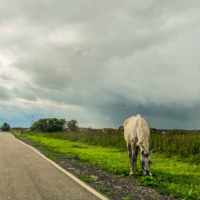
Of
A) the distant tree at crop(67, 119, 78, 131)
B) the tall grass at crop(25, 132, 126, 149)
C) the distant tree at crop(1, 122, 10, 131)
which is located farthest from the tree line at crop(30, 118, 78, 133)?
the distant tree at crop(1, 122, 10, 131)

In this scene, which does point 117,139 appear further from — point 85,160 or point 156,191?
point 156,191

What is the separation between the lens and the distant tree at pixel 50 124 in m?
76.7

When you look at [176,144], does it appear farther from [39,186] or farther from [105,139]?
[39,186]

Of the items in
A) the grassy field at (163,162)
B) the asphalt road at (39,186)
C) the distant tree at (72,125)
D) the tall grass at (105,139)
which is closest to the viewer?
the asphalt road at (39,186)

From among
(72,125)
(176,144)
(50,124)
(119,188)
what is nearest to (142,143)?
(119,188)

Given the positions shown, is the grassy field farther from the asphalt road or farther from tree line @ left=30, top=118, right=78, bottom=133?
tree line @ left=30, top=118, right=78, bottom=133

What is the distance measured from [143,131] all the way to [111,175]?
2.14 metres

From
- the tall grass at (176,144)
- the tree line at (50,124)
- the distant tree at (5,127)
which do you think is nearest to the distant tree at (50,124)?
the tree line at (50,124)

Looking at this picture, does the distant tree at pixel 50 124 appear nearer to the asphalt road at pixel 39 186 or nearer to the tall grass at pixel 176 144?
the tall grass at pixel 176 144

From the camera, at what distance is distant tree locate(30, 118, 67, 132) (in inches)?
3021

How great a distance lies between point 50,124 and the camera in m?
87.4

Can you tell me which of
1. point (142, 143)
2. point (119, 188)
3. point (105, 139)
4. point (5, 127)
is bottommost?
point (5, 127)

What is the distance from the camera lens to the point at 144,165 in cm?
733

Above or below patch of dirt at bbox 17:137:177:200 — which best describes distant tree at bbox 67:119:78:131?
above
